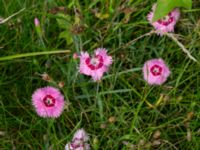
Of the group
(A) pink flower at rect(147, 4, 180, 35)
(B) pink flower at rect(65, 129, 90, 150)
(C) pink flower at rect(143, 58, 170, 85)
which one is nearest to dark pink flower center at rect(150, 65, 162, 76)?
(C) pink flower at rect(143, 58, 170, 85)

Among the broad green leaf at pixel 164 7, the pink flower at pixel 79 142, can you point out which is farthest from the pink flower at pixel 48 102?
the broad green leaf at pixel 164 7

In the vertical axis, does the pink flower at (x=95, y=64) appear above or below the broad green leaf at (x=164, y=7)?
below

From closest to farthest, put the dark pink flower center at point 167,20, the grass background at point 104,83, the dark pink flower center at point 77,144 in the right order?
the dark pink flower center at point 77,144 → the grass background at point 104,83 → the dark pink flower center at point 167,20

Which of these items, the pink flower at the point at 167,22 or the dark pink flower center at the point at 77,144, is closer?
the dark pink flower center at the point at 77,144

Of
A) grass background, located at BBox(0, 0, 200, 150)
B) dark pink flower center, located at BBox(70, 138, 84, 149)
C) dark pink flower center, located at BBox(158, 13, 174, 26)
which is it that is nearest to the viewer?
dark pink flower center, located at BBox(70, 138, 84, 149)

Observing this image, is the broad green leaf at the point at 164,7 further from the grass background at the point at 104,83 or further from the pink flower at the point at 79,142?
the pink flower at the point at 79,142

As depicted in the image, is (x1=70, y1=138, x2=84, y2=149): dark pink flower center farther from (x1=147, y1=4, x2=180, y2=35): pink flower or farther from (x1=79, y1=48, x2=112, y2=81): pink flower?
(x1=147, y1=4, x2=180, y2=35): pink flower

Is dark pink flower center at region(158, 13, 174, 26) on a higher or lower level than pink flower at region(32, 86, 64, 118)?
higher
